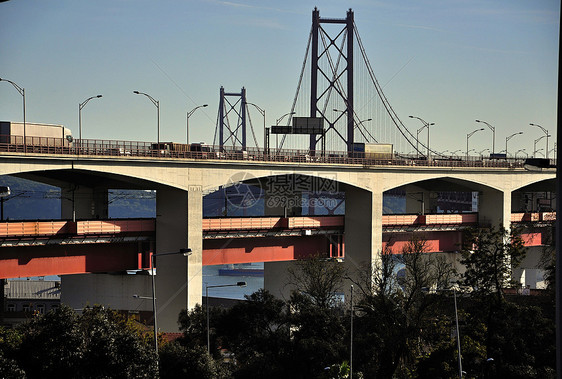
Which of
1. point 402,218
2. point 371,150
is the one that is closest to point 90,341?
point 402,218

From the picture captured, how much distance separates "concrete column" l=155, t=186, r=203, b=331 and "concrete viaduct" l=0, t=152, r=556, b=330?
0.23 feet

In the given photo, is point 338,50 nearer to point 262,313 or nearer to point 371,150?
point 371,150

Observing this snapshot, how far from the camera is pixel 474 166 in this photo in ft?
274

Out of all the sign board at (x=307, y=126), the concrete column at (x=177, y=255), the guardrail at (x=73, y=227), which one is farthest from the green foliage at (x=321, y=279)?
the sign board at (x=307, y=126)

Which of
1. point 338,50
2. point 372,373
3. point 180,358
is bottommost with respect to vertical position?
point 372,373

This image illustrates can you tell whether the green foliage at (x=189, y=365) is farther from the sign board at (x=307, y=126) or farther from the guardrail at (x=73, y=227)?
the sign board at (x=307, y=126)

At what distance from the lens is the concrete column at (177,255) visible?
185 ft

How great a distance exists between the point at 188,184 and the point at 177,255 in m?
5.21

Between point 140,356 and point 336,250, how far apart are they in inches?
1807

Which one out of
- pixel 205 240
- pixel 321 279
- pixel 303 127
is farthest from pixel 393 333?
pixel 303 127

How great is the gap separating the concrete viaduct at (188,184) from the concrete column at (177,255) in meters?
0.07

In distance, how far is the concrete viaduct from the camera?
175 feet

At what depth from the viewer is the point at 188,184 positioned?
5728 cm

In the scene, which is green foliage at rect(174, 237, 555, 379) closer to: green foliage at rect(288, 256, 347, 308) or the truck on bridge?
green foliage at rect(288, 256, 347, 308)
